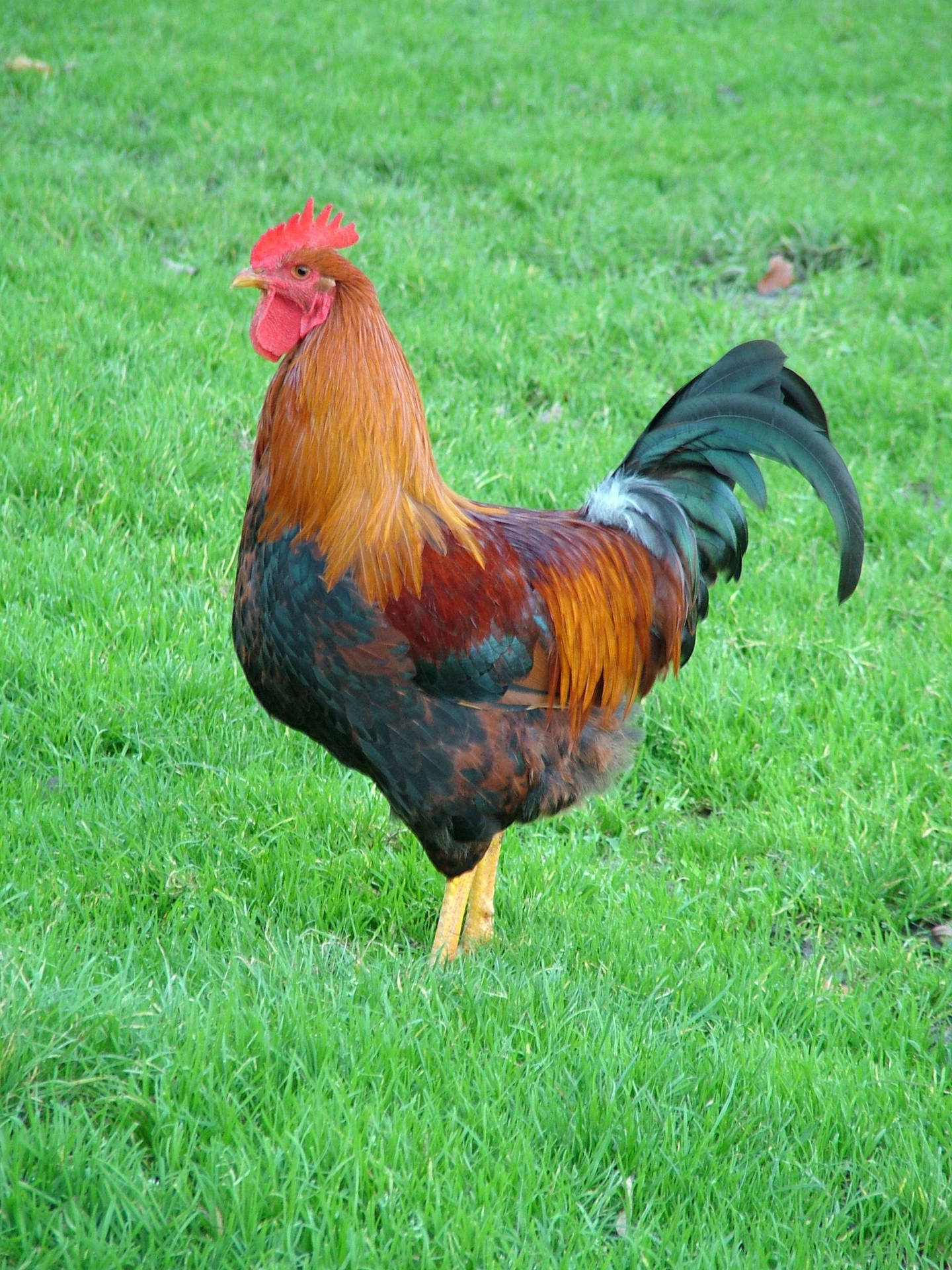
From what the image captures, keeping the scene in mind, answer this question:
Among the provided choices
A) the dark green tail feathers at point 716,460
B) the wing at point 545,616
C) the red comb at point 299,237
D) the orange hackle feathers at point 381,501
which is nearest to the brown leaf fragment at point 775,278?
the dark green tail feathers at point 716,460

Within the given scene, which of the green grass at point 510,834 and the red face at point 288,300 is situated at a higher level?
the red face at point 288,300

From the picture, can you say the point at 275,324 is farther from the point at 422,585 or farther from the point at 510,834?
the point at 510,834

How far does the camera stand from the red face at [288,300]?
9.69 feet

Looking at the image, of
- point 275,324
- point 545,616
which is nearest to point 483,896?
point 545,616

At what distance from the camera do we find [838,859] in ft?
11.9

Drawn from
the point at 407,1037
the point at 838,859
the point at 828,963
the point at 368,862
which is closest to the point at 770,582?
the point at 838,859

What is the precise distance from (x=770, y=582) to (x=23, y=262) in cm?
411

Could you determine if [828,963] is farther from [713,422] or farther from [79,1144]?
[79,1144]

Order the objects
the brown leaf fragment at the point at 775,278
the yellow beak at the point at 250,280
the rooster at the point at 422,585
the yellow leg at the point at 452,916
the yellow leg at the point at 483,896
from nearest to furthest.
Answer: the rooster at the point at 422,585, the yellow beak at the point at 250,280, the yellow leg at the point at 452,916, the yellow leg at the point at 483,896, the brown leaf fragment at the point at 775,278

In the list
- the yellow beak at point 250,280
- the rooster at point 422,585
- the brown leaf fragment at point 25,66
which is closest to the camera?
the rooster at point 422,585

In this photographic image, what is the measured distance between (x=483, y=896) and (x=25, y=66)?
25.3 feet

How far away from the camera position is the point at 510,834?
148 inches

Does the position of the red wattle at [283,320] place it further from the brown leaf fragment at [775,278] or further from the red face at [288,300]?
the brown leaf fragment at [775,278]

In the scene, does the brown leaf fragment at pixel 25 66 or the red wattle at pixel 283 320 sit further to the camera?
the brown leaf fragment at pixel 25 66
